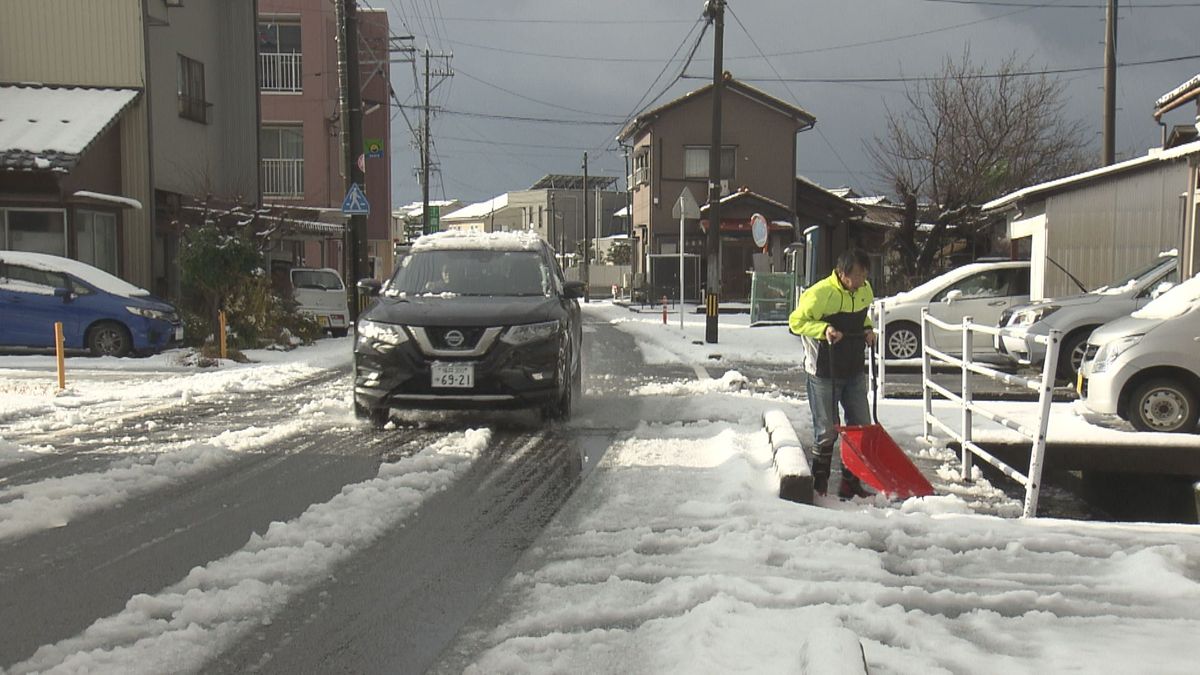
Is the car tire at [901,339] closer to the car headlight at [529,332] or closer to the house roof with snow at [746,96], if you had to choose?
the car headlight at [529,332]

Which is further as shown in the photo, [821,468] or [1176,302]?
[1176,302]

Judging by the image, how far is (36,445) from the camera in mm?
7691

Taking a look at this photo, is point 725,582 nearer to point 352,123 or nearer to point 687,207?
point 687,207

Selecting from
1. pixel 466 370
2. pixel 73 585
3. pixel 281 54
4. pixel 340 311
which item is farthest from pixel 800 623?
pixel 281 54

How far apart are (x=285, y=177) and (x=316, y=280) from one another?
1375 cm

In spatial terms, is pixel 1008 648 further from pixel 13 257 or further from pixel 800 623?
pixel 13 257

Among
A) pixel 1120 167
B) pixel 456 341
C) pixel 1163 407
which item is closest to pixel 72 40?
pixel 456 341

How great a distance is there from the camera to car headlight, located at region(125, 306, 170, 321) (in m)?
15.1

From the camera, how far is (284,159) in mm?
34469

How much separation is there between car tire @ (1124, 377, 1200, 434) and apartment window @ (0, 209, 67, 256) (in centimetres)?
1729

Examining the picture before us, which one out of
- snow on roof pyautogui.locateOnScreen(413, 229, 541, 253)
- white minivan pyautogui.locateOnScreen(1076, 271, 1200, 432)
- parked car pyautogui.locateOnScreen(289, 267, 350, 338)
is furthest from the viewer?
parked car pyautogui.locateOnScreen(289, 267, 350, 338)

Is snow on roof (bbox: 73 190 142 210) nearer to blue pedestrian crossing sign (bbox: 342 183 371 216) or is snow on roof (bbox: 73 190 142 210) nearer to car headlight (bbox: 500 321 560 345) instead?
blue pedestrian crossing sign (bbox: 342 183 371 216)

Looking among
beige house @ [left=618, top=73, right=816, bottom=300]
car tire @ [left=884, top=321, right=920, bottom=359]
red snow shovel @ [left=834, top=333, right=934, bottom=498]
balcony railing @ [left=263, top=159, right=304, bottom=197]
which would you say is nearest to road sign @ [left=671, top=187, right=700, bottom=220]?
car tire @ [left=884, top=321, right=920, bottom=359]

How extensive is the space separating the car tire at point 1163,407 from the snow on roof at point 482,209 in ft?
263
